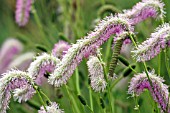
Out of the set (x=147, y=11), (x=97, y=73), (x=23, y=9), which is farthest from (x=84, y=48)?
(x=23, y=9)

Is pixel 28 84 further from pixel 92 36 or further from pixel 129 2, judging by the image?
pixel 129 2

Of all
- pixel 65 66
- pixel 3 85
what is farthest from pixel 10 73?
pixel 65 66

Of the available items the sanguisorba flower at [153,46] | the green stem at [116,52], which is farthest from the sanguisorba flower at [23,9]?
the sanguisorba flower at [153,46]

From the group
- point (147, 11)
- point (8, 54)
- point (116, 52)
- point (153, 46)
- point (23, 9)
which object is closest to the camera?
point (153, 46)

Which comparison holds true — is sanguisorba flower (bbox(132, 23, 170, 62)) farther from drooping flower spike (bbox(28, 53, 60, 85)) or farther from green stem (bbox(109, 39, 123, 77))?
drooping flower spike (bbox(28, 53, 60, 85))

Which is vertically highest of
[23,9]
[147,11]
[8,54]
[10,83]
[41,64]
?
[8,54]

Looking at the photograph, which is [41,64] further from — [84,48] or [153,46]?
[153,46]
